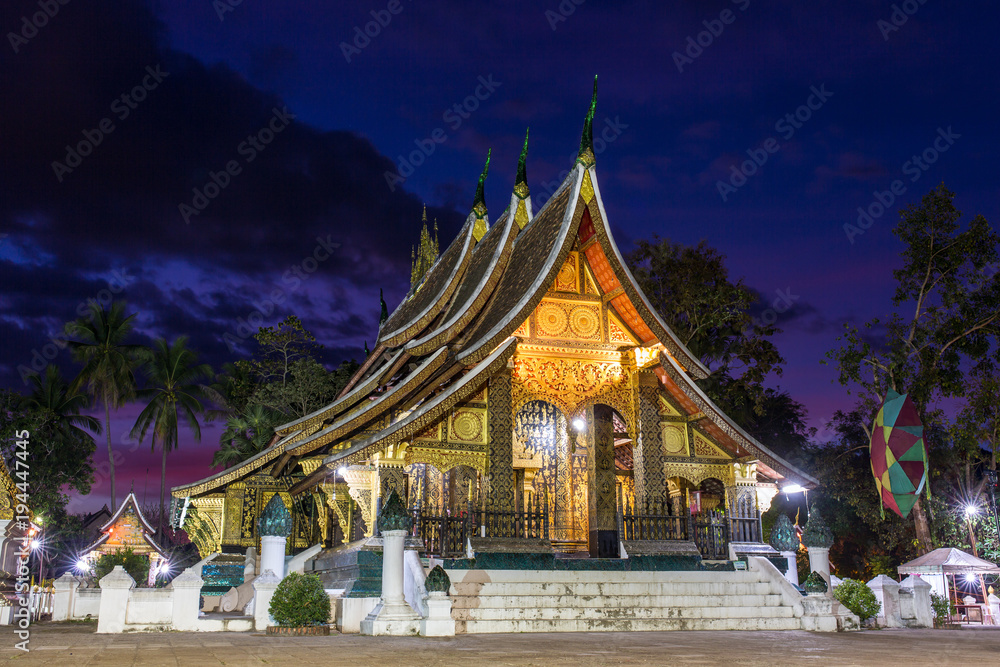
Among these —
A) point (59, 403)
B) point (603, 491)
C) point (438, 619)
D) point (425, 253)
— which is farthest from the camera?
point (59, 403)

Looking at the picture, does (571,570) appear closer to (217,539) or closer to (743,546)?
(743,546)

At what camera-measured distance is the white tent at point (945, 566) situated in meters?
16.3

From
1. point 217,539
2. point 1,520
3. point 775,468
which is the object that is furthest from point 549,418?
point 1,520

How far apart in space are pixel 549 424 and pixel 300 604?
7.31m

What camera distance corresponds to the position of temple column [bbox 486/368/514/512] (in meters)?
12.1

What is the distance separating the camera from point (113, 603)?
32.5ft

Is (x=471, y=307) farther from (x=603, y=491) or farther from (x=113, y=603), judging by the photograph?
(x=113, y=603)

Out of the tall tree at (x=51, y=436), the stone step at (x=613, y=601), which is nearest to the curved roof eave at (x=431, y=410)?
the stone step at (x=613, y=601)

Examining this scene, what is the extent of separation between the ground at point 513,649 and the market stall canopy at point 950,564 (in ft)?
25.5

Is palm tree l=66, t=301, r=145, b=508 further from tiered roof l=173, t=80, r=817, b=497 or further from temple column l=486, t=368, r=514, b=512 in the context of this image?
temple column l=486, t=368, r=514, b=512

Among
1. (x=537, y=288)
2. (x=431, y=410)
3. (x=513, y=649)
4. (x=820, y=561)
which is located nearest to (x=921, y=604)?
(x=820, y=561)

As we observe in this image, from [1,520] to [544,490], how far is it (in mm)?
9109

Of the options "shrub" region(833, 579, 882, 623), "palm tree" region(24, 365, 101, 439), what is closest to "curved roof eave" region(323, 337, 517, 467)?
"shrub" region(833, 579, 882, 623)

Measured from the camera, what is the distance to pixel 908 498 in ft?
40.6
